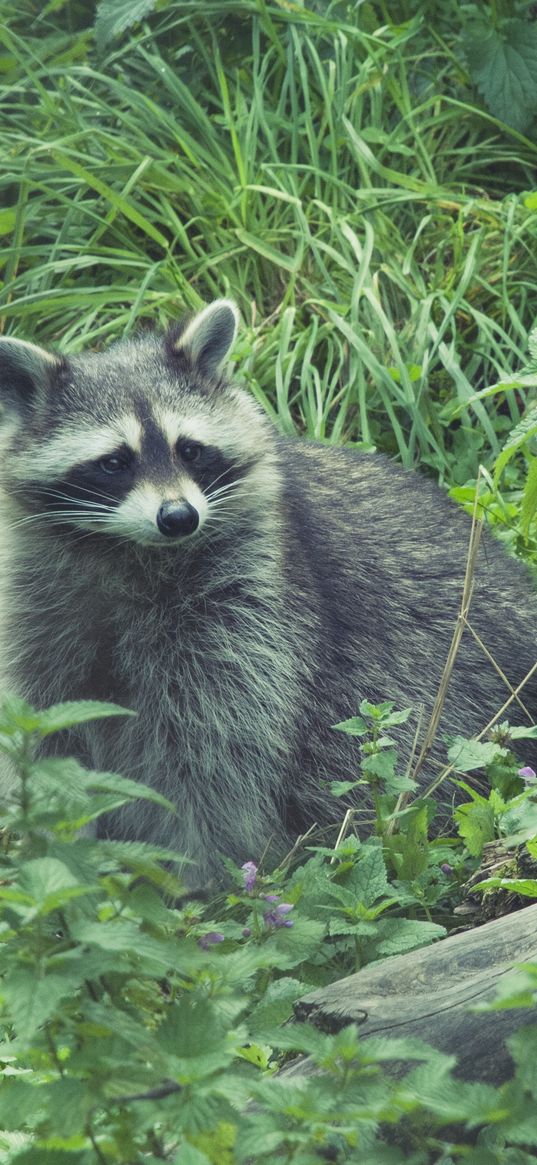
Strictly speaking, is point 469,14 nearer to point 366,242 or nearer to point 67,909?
point 366,242

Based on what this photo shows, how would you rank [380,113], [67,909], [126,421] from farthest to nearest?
[380,113], [126,421], [67,909]

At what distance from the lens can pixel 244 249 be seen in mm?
6312

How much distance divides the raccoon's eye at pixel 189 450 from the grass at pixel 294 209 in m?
1.90

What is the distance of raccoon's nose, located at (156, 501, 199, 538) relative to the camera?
3537 mm

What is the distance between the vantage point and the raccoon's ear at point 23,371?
12.8ft

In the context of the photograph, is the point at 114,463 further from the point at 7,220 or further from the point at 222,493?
the point at 7,220

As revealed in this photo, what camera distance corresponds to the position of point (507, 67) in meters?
6.36

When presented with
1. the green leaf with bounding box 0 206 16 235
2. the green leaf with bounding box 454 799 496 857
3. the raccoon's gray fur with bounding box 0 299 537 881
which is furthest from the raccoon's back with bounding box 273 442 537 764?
the green leaf with bounding box 0 206 16 235

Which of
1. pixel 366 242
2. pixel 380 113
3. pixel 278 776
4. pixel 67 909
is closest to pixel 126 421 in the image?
pixel 278 776

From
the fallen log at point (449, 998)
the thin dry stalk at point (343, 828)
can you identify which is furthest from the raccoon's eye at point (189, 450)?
the fallen log at point (449, 998)

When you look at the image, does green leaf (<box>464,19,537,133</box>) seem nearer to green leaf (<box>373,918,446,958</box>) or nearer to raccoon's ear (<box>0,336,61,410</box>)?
raccoon's ear (<box>0,336,61,410</box>)

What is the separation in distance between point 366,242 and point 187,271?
0.88 m

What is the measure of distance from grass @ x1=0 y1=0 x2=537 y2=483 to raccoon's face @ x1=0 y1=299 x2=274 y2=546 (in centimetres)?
170

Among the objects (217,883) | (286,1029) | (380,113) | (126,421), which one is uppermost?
(380,113)
